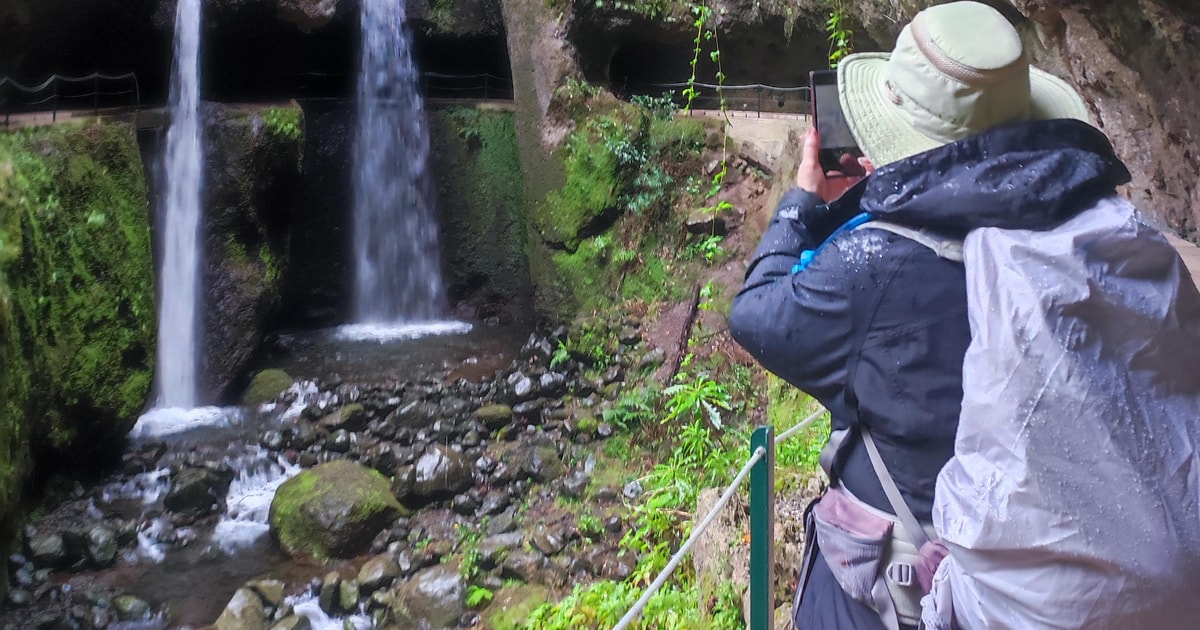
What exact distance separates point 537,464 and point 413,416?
152 cm

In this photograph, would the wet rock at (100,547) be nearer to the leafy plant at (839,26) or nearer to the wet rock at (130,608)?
the wet rock at (130,608)

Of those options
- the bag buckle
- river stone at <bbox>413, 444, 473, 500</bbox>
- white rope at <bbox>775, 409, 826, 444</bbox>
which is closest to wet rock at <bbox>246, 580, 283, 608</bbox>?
river stone at <bbox>413, 444, 473, 500</bbox>

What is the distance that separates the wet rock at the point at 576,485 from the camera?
604cm

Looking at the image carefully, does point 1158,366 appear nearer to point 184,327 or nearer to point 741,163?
point 741,163

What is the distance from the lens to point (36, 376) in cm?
623

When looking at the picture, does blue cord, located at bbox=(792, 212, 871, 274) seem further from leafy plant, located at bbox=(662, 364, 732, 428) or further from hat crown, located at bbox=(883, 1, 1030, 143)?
leafy plant, located at bbox=(662, 364, 732, 428)

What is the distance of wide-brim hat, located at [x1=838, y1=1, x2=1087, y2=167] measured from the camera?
49.6 inches

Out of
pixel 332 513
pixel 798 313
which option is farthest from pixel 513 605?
pixel 798 313

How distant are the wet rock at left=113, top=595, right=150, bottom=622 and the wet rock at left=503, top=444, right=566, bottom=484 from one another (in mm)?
2663

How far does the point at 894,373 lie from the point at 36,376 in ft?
22.7

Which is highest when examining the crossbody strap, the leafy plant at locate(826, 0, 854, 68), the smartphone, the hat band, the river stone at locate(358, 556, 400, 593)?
the leafy plant at locate(826, 0, 854, 68)

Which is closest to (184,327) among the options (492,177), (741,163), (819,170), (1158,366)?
(492,177)

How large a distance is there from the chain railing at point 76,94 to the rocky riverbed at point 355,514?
15.3 feet

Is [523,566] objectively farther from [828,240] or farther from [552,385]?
[828,240]
